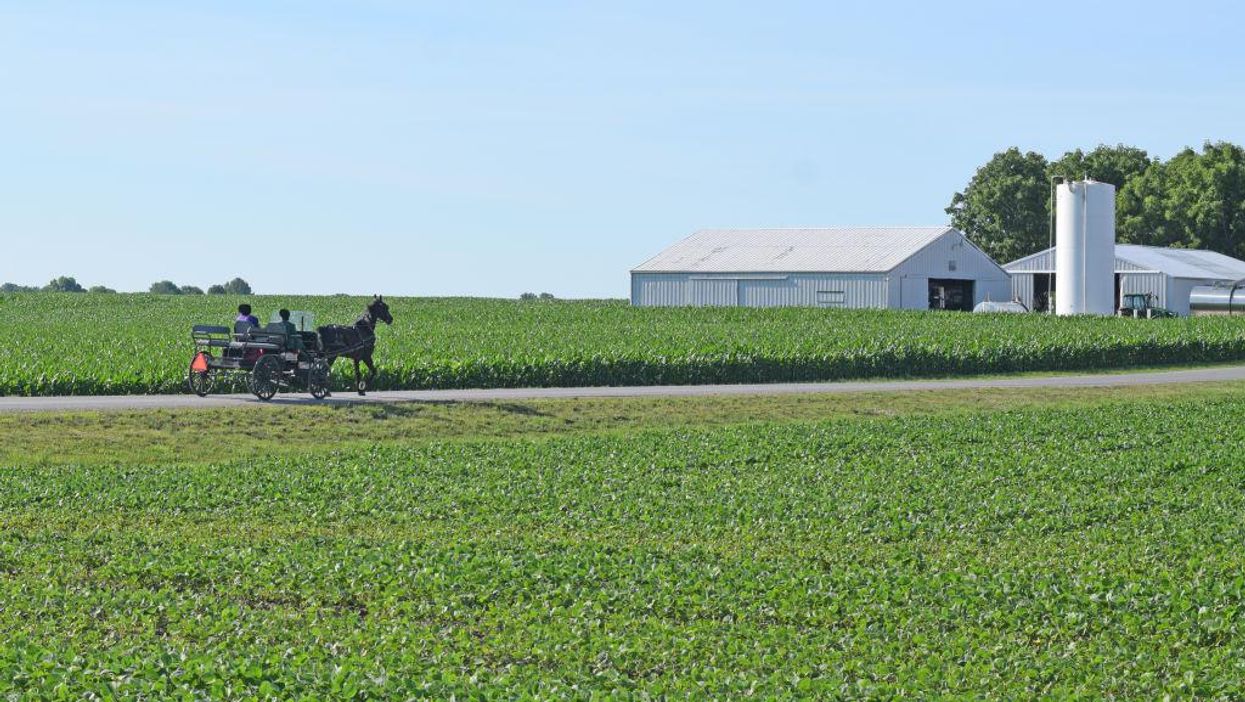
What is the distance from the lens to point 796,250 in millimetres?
90312

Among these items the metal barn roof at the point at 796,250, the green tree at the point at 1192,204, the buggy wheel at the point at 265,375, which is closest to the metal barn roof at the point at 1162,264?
the metal barn roof at the point at 796,250

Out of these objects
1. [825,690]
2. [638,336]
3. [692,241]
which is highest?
[692,241]

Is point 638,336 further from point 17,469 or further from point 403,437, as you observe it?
point 17,469

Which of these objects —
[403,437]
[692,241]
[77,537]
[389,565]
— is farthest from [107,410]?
[692,241]

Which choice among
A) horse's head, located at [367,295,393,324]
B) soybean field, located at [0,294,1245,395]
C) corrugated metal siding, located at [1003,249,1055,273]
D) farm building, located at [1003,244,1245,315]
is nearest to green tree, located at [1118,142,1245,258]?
farm building, located at [1003,244,1245,315]

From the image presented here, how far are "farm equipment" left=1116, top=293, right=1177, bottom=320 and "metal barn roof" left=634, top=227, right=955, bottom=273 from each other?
10.6m

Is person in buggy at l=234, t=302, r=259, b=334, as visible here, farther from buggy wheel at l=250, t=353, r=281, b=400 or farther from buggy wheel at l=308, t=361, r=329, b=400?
buggy wheel at l=308, t=361, r=329, b=400

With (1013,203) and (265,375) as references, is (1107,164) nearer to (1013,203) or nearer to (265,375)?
(1013,203)

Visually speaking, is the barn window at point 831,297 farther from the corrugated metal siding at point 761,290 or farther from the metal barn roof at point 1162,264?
the metal barn roof at point 1162,264

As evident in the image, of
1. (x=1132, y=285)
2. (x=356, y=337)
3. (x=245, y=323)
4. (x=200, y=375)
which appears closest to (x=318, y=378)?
(x=356, y=337)

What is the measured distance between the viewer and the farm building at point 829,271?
85.7m

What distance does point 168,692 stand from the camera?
1212 centimetres

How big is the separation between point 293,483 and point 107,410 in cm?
1020

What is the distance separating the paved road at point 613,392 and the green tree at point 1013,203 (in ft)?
200
